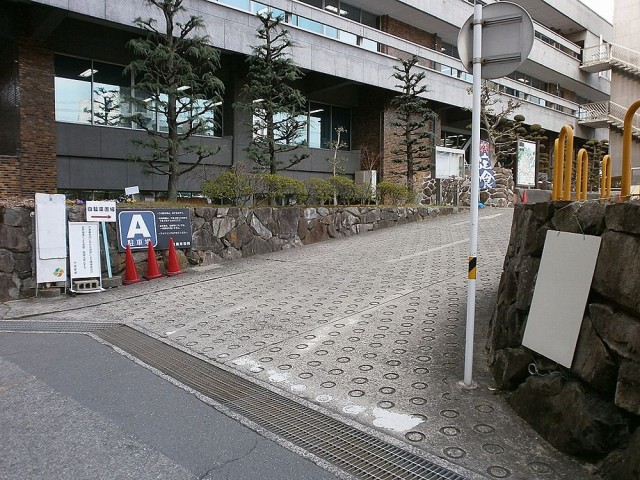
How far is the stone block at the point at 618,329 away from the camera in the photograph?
275cm

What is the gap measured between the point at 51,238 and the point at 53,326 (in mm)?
2249

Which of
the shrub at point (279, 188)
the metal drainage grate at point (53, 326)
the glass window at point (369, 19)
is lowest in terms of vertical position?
the metal drainage grate at point (53, 326)

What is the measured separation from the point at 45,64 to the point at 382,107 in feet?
47.5

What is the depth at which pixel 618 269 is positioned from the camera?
2.93m

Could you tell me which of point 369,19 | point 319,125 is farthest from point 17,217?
point 369,19

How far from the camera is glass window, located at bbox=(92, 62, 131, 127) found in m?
16.4

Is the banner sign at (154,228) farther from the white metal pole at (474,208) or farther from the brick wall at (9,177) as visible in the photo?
the brick wall at (9,177)

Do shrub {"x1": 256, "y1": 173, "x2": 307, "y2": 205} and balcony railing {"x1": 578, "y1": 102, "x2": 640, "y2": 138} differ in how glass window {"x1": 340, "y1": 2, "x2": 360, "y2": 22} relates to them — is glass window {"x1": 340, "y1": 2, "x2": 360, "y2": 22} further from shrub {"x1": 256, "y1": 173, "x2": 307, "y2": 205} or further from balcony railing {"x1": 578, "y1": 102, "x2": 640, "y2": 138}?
balcony railing {"x1": 578, "y1": 102, "x2": 640, "y2": 138}

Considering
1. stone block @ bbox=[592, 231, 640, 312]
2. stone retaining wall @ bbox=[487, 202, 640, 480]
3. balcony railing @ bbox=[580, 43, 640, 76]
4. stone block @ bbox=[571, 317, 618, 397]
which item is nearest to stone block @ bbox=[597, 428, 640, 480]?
stone retaining wall @ bbox=[487, 202, 640, 480]

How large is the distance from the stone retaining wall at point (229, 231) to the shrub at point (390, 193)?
518 millimetres

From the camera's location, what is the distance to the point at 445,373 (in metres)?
4.50

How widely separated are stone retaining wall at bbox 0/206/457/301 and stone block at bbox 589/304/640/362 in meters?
8.49

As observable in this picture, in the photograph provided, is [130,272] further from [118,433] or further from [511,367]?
[511,367]

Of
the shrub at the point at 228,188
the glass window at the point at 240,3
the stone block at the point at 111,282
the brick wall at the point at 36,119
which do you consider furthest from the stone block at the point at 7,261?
the glass window at the point at 240,3
